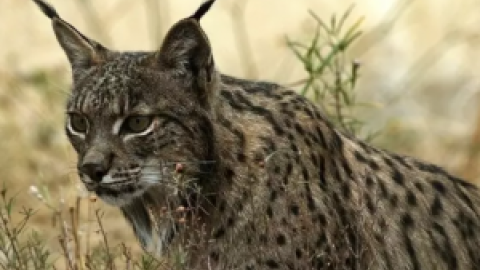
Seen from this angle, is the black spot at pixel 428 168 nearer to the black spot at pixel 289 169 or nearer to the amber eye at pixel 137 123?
the black spot at pixel 289 169

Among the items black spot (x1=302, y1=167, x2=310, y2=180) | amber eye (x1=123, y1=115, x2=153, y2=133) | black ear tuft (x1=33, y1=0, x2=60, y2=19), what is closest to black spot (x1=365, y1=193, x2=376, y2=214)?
black spot (x1=302, y1=167, x2=310, y2=180)

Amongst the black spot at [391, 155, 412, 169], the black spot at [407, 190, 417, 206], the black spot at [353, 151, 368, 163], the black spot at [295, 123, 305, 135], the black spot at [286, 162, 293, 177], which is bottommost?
the black spot at [407, 190, 417, 206]

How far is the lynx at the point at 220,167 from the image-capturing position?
232 inches

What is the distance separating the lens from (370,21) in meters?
11.2

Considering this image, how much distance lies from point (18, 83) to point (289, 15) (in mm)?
2100

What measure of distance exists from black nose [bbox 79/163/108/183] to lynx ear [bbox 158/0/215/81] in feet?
1.67

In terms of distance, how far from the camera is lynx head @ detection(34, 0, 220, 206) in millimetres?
5844

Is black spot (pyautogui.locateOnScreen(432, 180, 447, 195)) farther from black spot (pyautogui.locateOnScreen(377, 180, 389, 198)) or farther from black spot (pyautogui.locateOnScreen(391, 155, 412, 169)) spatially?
black spot (pyautogui.locateOnScreen(377, 180, 389, 198))

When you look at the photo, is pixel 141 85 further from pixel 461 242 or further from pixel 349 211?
pixel 461 242

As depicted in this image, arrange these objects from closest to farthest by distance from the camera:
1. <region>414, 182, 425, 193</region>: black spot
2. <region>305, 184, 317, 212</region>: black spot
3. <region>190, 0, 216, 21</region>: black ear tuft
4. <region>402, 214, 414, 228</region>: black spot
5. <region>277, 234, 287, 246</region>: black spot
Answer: <region>190, 0, 216, 21</region>: black ear tuft < <region>277, 234, 287, 246</region>: black spot < <region>305, 184, 317, 212</region>: black spot < <region>402, 214, 414, 228</region>: black spot < <region>414, 182, 425, 193</region>: black spot

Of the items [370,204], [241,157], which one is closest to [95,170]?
[241,157]

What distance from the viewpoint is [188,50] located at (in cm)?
588

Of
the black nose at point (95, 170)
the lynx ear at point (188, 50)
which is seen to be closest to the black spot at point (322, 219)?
the lynx ear at point (188, 50)

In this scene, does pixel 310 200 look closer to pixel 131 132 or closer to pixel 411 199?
pixel 411 199
